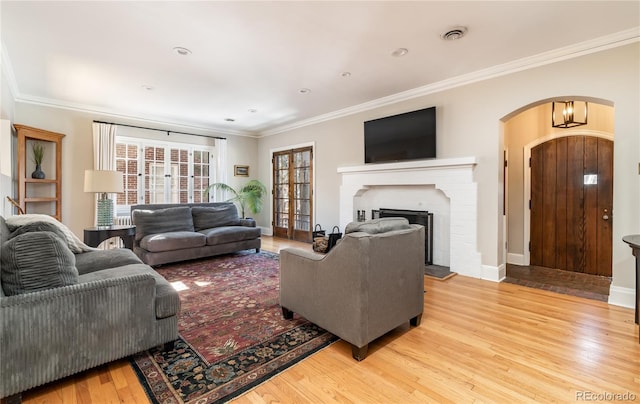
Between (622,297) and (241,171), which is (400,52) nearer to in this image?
(622,297)

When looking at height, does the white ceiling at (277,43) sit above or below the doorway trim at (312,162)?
above

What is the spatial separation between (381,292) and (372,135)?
11.1ft

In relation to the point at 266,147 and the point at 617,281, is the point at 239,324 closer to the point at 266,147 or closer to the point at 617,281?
the point at 617,281

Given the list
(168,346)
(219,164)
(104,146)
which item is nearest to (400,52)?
(168,346)

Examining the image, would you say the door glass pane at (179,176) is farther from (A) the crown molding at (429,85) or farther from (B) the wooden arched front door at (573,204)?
(B) the wooden arched front door at (573,204)

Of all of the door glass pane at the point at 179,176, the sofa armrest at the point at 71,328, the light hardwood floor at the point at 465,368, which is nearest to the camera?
the sofa armrest at the point at 71,328

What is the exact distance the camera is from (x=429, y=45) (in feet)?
10.1

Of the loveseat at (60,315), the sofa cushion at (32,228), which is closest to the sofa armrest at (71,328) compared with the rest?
the loveseat at (60,315)

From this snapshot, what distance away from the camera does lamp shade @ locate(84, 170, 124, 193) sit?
13.3 ft

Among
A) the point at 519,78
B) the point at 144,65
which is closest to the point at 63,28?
the point at 144,65

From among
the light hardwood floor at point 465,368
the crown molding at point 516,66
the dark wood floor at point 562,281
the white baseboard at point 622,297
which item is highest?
the crown molding at point 516,66

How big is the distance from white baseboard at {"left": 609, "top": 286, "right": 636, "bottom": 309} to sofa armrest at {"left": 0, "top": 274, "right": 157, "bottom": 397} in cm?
407

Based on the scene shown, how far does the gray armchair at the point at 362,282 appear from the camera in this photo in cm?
195

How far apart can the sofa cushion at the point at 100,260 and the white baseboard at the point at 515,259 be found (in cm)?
Answer: 509
